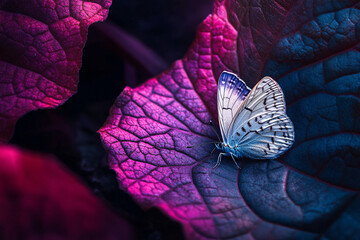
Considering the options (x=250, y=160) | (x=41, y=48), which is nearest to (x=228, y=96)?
(x=250, y=160)

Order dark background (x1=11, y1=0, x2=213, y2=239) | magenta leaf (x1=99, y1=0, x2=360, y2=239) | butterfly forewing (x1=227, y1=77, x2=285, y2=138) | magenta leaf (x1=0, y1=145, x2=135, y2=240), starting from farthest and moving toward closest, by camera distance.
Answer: dark background (x1=11, y1=0, x2=213, y2=239) < butterfly forewing (x1=227, y1=77, x2=285, y2=138) < magenta leaf (x1=99, y1=0, x2=360, y2=239) < magenta leaf (x1=0, y1=145, x2=135, y2=240)

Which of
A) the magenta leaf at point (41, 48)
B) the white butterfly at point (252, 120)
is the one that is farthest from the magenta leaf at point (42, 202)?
the white butterfly at point (252, 120)

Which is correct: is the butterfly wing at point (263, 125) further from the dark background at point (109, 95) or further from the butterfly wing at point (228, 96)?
the dark background at point (109, 95)

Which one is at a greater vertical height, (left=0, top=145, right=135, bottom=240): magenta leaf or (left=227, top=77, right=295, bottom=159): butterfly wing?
(left=227, top=77, right=295, bottom=159): butterfly wing

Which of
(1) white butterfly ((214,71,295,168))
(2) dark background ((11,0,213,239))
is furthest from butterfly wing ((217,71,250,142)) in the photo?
(2) dark background ((11,0,213,239))

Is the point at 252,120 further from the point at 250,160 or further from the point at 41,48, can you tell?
the point at 41,48

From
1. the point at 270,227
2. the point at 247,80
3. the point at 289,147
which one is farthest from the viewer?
the point at 247,80

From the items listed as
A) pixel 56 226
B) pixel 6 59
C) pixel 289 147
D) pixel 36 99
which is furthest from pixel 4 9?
pixel 289 147

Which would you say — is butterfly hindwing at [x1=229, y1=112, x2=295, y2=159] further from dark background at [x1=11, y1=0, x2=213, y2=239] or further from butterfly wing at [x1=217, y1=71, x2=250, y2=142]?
dark background at [x1=11, y1=0, x2=213, y2=239]

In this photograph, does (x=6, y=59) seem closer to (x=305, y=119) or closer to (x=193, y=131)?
(x=193, y=131)
